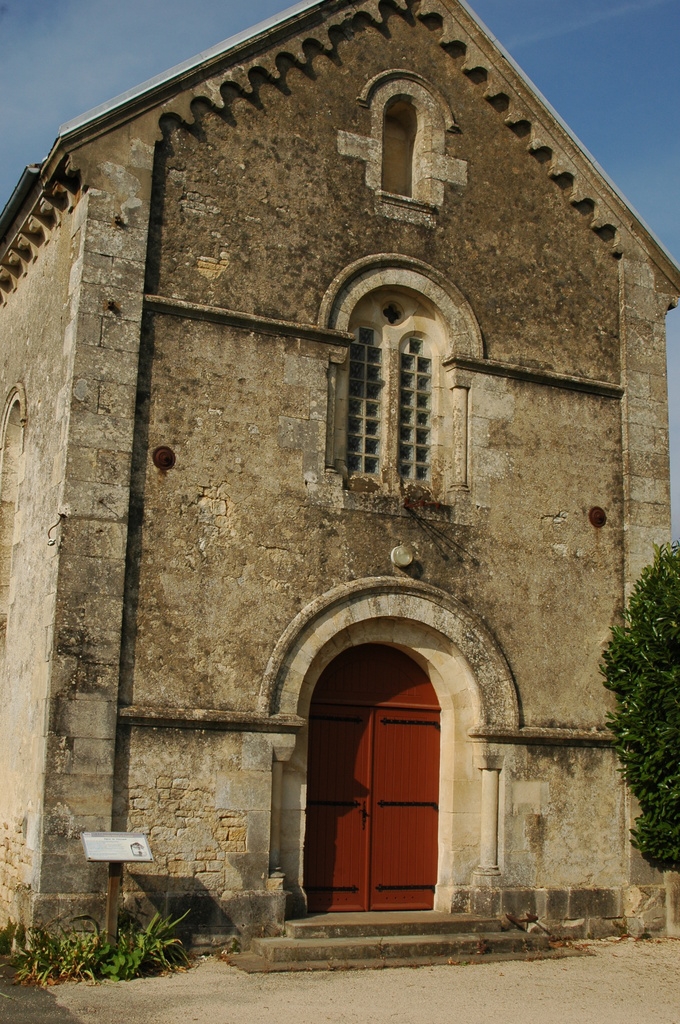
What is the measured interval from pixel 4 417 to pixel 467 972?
7401 mm

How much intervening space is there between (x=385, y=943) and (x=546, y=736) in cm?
281

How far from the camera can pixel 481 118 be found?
13.0m

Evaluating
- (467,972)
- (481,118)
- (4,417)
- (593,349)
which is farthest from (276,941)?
(481,118)

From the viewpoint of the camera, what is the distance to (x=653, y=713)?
11773 mm

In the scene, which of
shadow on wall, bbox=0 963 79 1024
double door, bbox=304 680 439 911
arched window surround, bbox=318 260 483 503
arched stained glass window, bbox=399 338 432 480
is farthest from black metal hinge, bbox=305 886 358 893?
arched stained glass window, bbox=399 338 432 480

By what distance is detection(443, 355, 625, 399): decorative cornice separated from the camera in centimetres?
1221

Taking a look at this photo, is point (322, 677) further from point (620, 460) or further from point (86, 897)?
point (620, 460)

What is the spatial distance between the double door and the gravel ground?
1.46m

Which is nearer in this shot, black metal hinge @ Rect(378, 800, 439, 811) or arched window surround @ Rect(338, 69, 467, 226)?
black metal hinge @ Rect(378, 800, 439, 811)

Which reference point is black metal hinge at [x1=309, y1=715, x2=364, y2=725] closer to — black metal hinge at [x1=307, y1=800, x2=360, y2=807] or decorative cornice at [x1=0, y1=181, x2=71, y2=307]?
black metal hinge at [x1=307, y1=800, x2=360, y2=807]

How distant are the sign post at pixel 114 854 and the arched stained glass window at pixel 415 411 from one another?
4.62 m

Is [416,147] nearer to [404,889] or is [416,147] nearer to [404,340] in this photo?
[404,340]

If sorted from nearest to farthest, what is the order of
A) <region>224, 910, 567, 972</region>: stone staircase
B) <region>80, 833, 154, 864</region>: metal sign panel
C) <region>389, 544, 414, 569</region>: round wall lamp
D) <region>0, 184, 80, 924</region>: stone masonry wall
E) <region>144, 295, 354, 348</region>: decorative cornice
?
<region>80, 833, 154, 864</region>: metal sign panel → <region>224, 910, 567, 972</region>: stone staircase → <region>0, 184, 80, 924</region>: stone masonry wall → <region>144, 295, 354, 348</region>: decorative cornice → <region>389, 544, 414, 569</region>: round wall lamp

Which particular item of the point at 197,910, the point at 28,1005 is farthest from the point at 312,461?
the point at 28,1005
